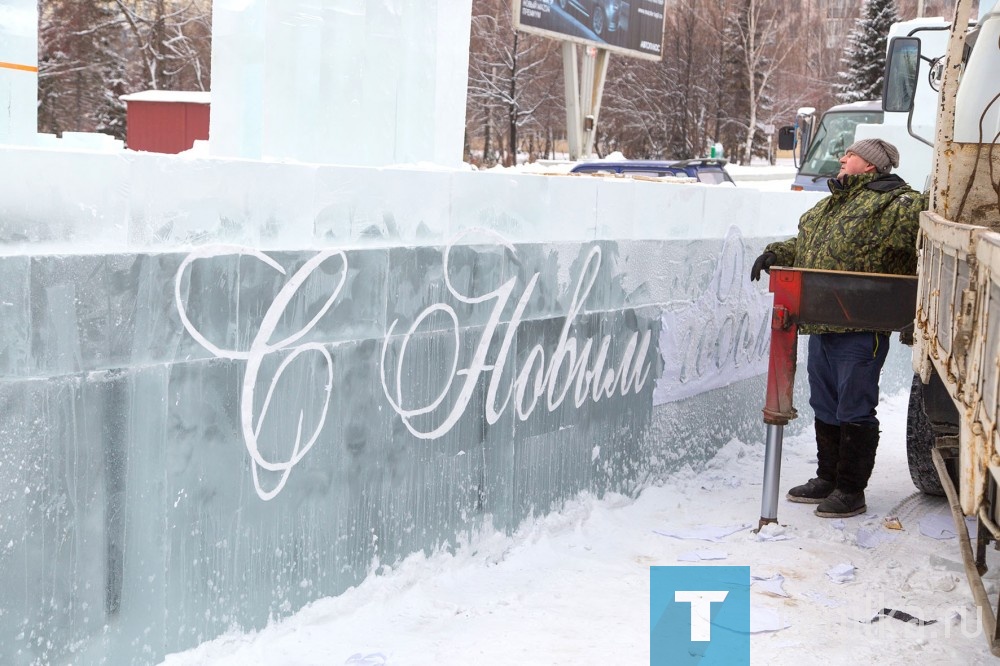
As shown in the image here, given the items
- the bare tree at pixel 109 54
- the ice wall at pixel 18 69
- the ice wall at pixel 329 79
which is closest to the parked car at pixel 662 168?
the ice wall at pixel 18 69

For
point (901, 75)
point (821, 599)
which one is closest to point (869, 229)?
point (901, 75)

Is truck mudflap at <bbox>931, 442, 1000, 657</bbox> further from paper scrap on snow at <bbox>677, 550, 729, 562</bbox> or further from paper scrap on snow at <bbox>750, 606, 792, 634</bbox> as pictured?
paper scrap on snow at <bbox>677, 550, 729, 562</bbox>

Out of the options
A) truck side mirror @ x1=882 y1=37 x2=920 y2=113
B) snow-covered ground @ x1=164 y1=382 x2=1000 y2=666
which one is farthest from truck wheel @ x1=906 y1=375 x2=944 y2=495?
truck side mirror @ x1=882 y1=37 x2=920 y2=113

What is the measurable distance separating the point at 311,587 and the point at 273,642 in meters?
0.27

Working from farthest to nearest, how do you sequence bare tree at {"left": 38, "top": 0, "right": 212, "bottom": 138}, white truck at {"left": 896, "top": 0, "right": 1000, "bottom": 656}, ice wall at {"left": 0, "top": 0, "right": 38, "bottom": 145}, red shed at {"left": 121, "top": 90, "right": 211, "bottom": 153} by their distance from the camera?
1. bare tree at {"left": 38, "top": 0, "right": 212, "bottom": 138}
2. red shed at {"left": 121, "top": 90, "right": 211, "bottom": 153}
3. ice wall at {"left": 0, "top": 0, "right": 38, "bottom": 145}
4. white truck at {"left": 896, "top": 0, "right": 1000, "bottom": 656}

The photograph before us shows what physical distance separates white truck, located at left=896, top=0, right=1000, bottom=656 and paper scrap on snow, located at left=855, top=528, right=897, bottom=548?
53 centimetres

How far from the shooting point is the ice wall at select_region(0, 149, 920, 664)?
3.22m

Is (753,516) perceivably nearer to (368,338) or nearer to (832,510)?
(832,510)

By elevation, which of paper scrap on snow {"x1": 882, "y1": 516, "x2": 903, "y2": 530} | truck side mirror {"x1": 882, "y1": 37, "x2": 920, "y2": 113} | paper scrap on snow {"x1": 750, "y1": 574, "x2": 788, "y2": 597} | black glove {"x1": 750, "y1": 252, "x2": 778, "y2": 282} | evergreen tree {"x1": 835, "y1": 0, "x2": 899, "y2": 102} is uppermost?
evergreen tree {"x1": 835, "y1": 0, "x2": 899, "y2": 102}

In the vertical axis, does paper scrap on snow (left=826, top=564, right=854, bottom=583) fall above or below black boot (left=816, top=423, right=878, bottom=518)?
below

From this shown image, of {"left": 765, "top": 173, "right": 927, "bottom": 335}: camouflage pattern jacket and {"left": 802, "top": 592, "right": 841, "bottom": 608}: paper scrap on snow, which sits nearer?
{"left": 802, "top": 592, "right": 841, "bottom": 608}: paper scrap on snow

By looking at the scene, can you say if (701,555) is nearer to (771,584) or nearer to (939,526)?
(771,584)

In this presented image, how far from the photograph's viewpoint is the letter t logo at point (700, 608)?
4.47 metres

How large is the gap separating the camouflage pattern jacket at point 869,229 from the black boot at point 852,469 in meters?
0.57
